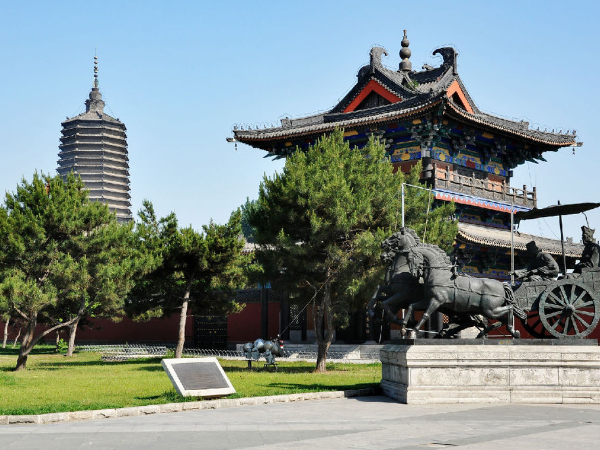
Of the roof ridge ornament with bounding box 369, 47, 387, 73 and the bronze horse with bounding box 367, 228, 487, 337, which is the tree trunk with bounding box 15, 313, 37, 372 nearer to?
the bronze horse with bounding box 367, 228, 487, 337

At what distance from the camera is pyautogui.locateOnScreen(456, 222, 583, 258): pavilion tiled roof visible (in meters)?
29.2

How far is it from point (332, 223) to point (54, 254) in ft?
30.4

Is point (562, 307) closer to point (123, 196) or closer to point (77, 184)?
point (77, 184)

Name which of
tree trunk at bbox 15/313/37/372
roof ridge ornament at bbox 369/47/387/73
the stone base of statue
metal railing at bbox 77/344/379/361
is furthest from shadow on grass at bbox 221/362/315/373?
roof ridge ornament at bbox 369/47/387/73

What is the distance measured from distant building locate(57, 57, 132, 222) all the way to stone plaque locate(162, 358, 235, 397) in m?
58.4

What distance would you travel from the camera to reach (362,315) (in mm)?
30547

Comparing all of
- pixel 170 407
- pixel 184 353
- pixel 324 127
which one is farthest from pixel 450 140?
pixel 170 407

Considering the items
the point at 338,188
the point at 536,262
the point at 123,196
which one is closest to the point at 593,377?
the point at 536,262

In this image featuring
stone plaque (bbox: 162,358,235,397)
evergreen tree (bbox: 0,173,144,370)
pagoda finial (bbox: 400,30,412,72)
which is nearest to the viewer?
stone plaque (bbox: 162,358,235,397)

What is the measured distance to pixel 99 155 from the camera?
235ft

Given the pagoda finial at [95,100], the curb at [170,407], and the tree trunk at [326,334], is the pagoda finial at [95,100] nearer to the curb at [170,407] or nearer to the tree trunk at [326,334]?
the tree trunk at [326,334]

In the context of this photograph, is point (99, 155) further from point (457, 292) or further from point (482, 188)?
point (457, 292)

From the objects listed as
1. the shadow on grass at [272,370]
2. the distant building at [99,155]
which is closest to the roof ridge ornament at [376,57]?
the shadow on grass at [272,370]

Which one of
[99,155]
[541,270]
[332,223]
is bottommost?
[541,270]
